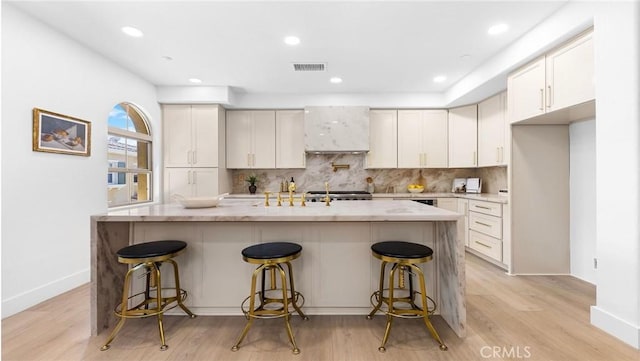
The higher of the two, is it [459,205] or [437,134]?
[437,134]

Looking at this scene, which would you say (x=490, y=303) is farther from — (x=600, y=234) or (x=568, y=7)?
(x=568, y=7)

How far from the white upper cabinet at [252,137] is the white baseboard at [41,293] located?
251 centimetres

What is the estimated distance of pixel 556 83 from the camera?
2646 mm

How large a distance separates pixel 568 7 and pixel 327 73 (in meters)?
2.49

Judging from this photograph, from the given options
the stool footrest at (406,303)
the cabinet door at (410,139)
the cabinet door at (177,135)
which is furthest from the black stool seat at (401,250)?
the cabinet door at (177,135)

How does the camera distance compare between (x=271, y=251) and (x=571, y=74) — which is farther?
(x=571, y=74)

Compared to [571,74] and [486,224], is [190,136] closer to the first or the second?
[486,224]

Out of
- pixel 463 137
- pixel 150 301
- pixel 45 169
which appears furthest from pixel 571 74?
pixel 45 169

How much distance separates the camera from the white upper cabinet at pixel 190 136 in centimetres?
454

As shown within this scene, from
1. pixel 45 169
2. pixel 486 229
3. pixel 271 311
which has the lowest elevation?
pixel 271 311

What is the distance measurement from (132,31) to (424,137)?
429 centimetres

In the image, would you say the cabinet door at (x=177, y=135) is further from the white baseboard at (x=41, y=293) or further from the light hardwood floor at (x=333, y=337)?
the light hardwood floor at (x=333, y=337)

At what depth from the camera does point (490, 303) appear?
2576 mm

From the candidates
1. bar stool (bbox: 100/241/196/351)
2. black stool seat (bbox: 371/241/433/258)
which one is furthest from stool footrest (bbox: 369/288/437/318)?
bar stool (bbox: 100/241/196/351)
